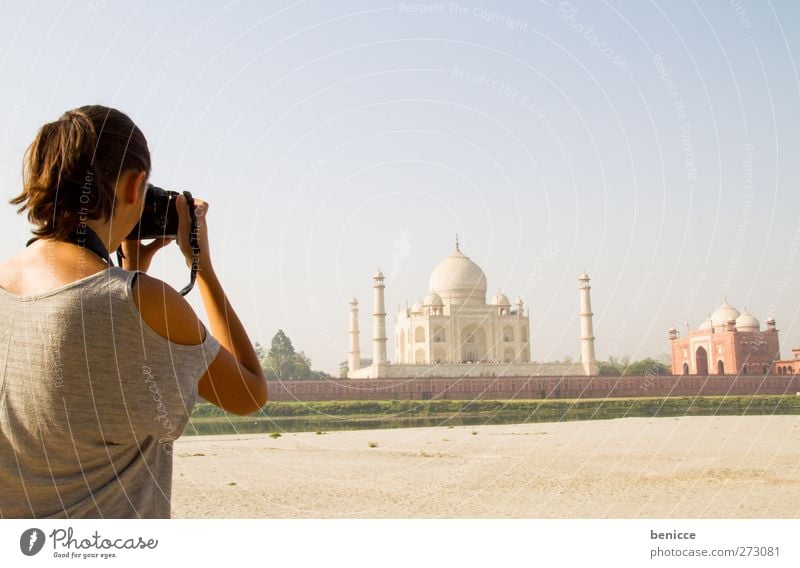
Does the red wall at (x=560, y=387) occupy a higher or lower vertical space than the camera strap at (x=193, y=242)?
lower

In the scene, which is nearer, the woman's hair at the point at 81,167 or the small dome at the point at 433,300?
the woman's hair at the point at 81,167

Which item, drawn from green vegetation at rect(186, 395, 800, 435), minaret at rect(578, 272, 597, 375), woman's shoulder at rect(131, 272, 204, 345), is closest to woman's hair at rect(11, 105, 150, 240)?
woman's shoulder at rect(131, 272, 204, 345)

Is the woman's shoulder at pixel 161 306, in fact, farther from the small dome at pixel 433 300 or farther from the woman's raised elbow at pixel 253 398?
the small dome at pixel 433 300

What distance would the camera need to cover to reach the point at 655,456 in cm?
757

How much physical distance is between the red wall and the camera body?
21.7m

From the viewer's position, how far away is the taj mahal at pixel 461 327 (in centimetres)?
2967

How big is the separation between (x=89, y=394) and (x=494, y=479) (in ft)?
17.1

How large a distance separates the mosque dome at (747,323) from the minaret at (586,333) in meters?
5.56
